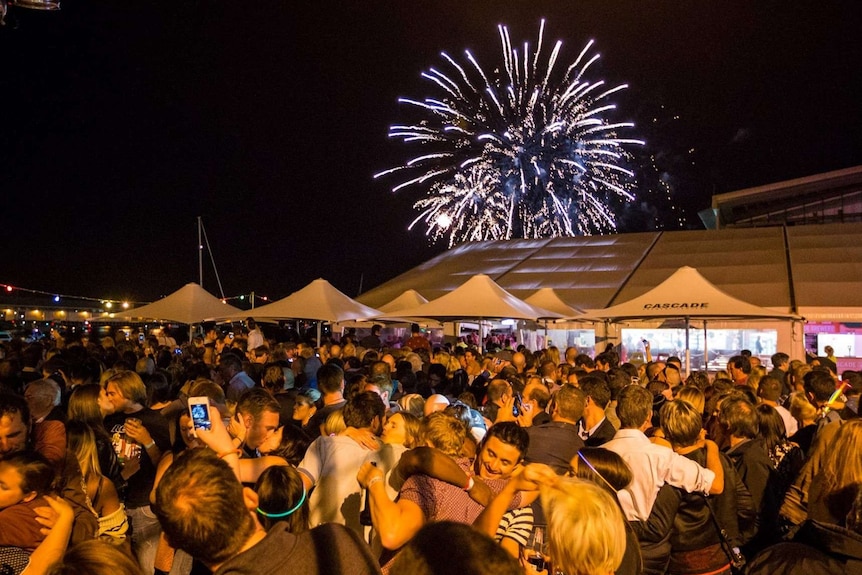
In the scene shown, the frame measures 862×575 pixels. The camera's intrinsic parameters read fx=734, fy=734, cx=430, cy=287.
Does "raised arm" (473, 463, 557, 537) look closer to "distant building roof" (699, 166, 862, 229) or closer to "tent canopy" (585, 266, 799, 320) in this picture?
"tent canopy" (585, 266, 799, 320)

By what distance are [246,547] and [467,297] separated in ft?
40.0

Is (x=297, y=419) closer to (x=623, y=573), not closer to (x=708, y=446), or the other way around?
(x=708, y=446)

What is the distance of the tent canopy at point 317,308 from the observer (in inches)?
553

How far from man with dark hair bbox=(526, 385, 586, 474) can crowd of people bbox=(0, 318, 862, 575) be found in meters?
0.02

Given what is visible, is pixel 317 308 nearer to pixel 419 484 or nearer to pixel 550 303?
pixel 550 303

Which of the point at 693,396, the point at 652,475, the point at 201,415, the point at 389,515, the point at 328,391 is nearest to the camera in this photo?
the point at 389,515

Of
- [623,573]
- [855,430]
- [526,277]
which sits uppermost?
[526,277]

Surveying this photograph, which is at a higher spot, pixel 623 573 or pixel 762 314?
pixel 762 314

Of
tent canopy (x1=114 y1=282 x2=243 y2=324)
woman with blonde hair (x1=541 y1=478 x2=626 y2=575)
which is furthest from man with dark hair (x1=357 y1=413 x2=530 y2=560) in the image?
tent canopy (x1=114 y1=282 x2=243 y2=324)

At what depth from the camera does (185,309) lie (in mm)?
15516

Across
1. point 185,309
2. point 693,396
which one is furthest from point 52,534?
point 185,309

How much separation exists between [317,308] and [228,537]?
12101 mm

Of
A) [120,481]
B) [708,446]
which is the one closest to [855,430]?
[708,446]

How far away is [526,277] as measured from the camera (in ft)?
84.0
